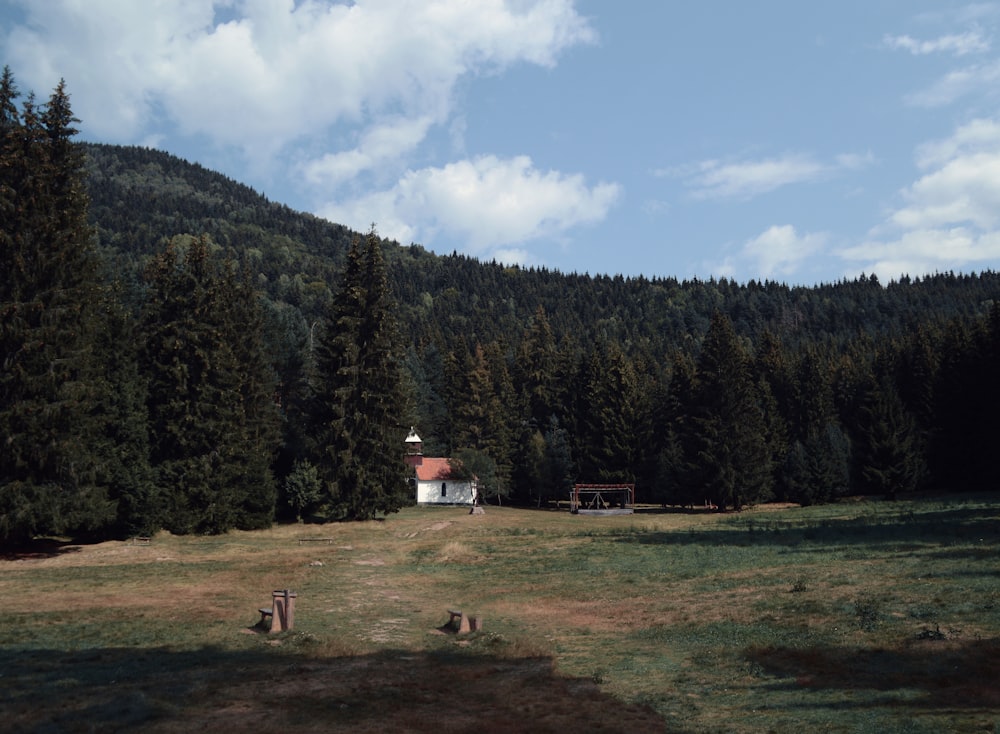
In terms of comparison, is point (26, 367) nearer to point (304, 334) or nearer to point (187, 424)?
point (187, 424)

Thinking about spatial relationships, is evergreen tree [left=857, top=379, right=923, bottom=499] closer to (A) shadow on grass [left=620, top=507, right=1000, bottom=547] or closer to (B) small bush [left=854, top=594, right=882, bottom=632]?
(A) shadow on grass [left=620, top=507, right=1000, bottom=547]

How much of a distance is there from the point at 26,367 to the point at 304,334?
9465cm

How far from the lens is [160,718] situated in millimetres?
11477

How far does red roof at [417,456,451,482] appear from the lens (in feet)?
282

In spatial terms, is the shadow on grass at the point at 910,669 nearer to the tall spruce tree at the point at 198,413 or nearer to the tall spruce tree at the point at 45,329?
the tall spruce tree at the point at 45,329

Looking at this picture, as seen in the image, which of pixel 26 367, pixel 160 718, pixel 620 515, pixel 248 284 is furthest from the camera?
pixel 620 515

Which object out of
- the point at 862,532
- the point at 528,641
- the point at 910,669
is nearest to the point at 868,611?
the point at 910,669

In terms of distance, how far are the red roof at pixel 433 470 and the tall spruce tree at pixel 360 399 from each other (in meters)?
29.0

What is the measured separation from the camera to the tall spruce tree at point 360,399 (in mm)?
53094

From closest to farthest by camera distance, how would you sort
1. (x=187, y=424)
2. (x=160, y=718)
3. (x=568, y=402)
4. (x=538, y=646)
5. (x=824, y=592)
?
(x=160, y=718)
(x=538, y=646)
(x=824, y=592)
(x=187, y=424)
(x=568, y=402)

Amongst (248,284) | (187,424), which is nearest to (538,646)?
(187,424)

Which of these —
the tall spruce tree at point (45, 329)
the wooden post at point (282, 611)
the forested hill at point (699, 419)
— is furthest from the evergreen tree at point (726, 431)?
the wooden post at point (282, 611)

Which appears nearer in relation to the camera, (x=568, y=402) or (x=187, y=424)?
(x=187, y=424)

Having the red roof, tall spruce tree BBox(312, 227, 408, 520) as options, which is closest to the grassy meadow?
tall spruce tree BBox(312, 227, 408, 520)
